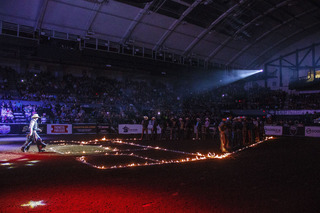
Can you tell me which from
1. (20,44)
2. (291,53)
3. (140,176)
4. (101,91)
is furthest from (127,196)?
(291,53)

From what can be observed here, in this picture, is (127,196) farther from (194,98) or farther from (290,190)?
(194,98)

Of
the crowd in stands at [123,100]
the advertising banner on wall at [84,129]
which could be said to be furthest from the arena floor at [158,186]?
the advertising banner on wall at [84,129]

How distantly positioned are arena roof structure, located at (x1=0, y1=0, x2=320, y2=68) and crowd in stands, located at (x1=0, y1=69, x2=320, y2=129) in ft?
20.2

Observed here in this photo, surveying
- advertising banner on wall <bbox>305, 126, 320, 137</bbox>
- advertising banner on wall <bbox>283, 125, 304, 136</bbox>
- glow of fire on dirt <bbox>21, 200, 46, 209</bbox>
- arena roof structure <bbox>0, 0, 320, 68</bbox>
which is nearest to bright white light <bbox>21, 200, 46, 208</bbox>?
glow of fire on dirt <bbox>21, 200, 46, 209</bbox>

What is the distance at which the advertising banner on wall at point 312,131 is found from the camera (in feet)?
81.1

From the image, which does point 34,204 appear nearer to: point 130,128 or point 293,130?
point 130,128

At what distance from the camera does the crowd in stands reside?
26.9 meters

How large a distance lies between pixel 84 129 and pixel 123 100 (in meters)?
8.05

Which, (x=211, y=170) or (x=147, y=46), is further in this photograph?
(x=147, y=46)

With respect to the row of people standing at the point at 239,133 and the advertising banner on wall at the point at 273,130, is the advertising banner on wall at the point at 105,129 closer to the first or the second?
the row of people standing at the point at 239,133

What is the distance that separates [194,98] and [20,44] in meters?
25.8

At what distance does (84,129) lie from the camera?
89.0ft

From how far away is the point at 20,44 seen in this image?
2428 cm

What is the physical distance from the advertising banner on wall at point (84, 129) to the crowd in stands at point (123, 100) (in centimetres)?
56
